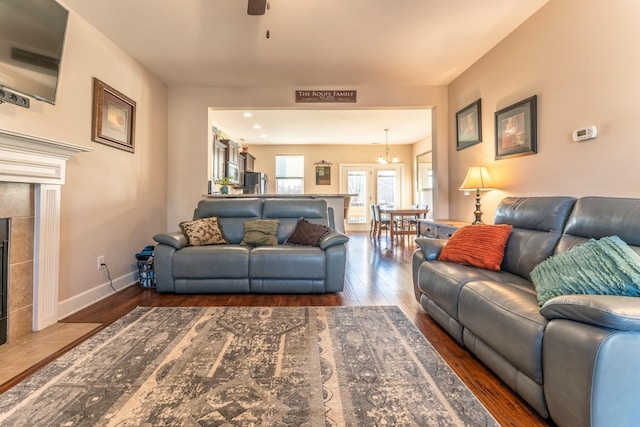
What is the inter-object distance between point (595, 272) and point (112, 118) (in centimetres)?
395

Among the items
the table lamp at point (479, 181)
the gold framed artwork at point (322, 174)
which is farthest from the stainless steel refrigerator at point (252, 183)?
the table lamp at point (479, 181)

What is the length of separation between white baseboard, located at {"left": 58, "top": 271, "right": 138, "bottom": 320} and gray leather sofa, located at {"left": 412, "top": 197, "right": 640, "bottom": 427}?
2.95 meters

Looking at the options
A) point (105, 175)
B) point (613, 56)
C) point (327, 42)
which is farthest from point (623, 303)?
point (105, 175)

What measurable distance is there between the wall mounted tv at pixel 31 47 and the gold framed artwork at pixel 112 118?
2.12ft

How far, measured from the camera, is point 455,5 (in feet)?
8.10

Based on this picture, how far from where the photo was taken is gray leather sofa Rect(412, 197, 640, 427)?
0.98 m

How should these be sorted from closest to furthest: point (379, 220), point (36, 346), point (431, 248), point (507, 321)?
point (507, 321), point (36, 346), point (431, 248), point (379, 220)

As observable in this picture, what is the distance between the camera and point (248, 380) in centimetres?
152

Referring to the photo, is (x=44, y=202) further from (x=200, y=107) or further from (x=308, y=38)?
(x=308, y=38)

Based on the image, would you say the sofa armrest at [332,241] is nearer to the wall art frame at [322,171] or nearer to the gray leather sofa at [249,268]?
the gray leather sofa at [249,268]

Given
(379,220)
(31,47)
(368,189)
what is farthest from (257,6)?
(368,189)

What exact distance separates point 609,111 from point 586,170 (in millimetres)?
419

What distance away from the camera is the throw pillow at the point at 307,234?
325 centimetres

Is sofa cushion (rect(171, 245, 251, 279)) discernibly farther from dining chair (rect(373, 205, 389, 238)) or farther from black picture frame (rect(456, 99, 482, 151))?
dining chair (rect(373, 205, 389, 238))
